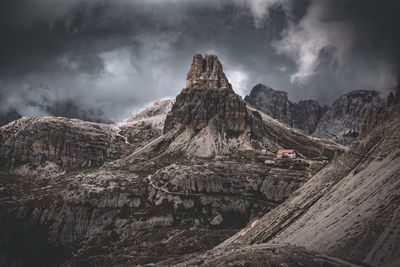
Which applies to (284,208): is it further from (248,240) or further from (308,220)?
(308,220)

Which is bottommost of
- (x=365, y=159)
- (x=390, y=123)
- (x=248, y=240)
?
(x=248, y=240)

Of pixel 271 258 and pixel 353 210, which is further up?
pixel 353 210

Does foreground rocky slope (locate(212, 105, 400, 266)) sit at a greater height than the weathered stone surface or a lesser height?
greater

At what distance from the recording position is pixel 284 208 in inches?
5212

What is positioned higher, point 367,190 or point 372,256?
point 367,190

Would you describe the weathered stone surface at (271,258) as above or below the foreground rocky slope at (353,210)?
below

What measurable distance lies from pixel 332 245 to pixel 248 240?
1905 inches

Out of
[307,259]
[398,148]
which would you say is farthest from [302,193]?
[307,259]

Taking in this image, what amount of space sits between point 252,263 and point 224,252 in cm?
1370

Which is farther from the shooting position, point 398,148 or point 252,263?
point 398,148

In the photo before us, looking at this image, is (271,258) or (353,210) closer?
(271,258)

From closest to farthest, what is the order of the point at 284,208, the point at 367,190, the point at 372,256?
the point at 372,256 → the point at 367,190 → the point at 284,208

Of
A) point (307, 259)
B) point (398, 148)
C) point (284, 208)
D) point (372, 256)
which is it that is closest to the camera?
point (372, 256)

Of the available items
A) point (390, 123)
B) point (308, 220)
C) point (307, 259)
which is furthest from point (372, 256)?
point (390, 123)
